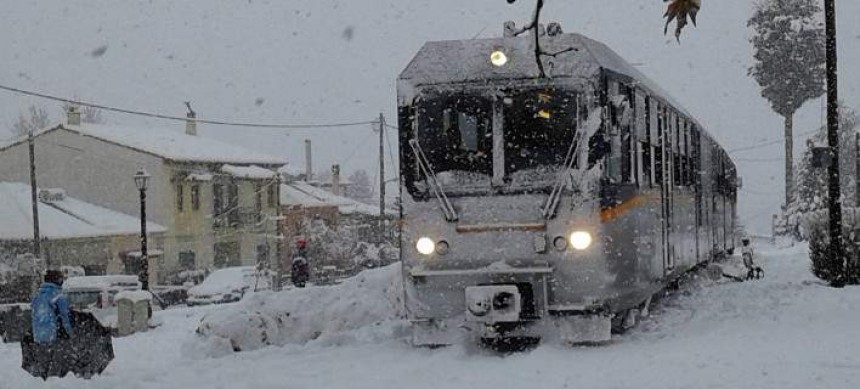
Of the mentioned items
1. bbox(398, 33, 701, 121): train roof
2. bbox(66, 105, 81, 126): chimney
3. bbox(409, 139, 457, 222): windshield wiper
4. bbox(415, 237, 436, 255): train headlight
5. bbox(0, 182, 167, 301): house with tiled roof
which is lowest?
bbox(0, 182, 167, 301): house with tiled roof

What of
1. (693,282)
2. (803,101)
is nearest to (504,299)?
(693,282)

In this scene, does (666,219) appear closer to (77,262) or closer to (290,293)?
(290,293)

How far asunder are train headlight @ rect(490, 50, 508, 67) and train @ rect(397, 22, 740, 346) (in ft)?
0.03

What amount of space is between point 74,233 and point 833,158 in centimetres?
2947

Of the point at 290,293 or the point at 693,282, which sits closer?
the point at 290,293

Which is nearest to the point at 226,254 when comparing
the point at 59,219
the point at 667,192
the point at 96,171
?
the point at 96,171

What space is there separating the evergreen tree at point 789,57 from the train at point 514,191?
40633 millimetres

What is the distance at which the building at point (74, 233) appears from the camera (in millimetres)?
37156

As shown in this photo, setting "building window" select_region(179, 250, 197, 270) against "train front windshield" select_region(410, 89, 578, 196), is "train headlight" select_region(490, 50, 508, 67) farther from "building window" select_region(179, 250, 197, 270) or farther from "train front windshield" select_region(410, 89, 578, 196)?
"building window" select_region(179, 250, 197, 270)

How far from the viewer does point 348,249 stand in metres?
46.7

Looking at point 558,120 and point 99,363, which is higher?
point 558,120

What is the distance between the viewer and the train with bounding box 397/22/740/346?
9922 millimetres

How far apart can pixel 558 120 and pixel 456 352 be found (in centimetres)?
255

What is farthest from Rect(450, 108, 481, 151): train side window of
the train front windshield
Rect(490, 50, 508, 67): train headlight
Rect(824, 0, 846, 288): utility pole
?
Rect(824, 0, 846, 288): utility pole
